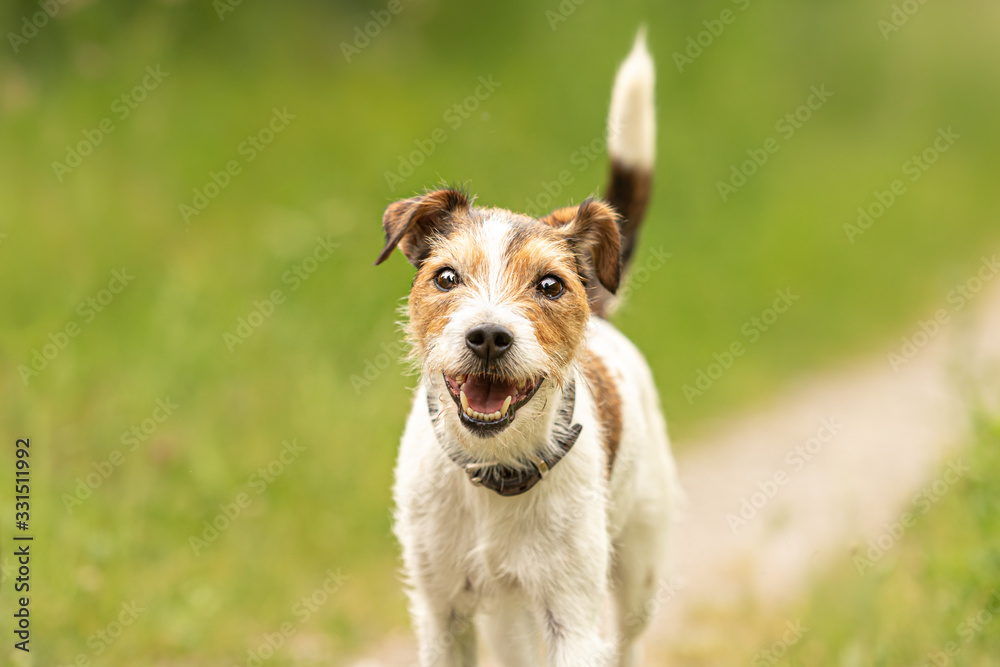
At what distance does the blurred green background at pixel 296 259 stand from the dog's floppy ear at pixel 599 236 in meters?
0.89

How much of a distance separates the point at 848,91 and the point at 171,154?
988 cm

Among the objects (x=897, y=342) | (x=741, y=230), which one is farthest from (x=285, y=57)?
(x=897, y=342)

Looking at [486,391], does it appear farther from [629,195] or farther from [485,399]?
[629,195]

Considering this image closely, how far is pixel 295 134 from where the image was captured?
8.38m

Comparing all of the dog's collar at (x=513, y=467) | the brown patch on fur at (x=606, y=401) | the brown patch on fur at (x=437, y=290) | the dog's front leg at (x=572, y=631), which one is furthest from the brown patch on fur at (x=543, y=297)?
the dog's front leg at (x=572, y=631)

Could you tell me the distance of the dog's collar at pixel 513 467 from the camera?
132 inches

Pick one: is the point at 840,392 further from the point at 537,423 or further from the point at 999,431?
the point at 537,423

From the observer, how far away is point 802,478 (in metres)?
8.05

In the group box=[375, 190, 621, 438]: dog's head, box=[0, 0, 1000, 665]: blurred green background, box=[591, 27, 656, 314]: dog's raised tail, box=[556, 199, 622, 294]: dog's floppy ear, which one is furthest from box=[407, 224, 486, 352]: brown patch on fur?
box=[591, 27, 656, 314]: dog's raised tail

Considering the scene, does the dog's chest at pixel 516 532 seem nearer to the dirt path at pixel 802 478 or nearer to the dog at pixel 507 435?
the dog at pixel 507 435

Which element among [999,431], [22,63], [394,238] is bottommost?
[22,63]

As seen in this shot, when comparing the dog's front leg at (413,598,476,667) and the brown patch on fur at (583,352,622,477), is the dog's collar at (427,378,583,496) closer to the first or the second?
the brown patch on fur at (583,352,622,477)

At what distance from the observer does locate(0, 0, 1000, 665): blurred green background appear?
17.9 ft

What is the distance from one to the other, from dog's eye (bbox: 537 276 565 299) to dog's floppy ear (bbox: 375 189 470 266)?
0.49m
